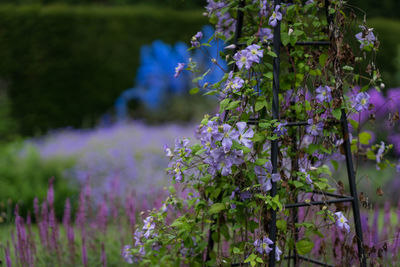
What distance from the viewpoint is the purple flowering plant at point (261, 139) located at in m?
1.93

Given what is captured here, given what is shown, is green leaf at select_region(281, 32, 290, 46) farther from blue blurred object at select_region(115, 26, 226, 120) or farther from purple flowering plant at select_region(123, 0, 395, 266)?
blue blurred object at select_region(115, 26, 226, 120)

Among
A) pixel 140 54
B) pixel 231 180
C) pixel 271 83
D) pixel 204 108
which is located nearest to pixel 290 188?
pixel 231 180

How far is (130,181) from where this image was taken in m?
5.10

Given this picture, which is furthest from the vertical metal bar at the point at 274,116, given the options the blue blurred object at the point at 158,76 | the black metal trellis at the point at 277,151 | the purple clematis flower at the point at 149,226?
the blue blurred object at the point at 158,76

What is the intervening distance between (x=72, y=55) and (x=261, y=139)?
705 centimetres

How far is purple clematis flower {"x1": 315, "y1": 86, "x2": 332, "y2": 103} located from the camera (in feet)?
6.81

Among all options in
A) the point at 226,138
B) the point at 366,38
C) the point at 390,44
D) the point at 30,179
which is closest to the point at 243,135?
the point at 226,138

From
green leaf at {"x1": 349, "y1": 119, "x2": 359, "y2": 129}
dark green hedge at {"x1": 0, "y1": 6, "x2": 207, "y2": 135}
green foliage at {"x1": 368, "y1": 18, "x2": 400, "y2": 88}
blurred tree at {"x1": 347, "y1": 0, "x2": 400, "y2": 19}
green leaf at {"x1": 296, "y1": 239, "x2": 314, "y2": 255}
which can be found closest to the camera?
green leaf at {"x1": 296, "y1": 239, "x2": 314, "y2": 255}

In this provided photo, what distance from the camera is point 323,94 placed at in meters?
2.08

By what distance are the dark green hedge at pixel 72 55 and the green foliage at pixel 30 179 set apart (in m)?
2.88

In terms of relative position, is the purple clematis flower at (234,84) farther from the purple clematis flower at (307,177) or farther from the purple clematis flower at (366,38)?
the purple clematis flower at (366,38)

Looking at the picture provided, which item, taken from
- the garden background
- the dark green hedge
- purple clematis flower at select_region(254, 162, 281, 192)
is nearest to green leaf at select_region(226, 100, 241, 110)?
purple clematis flower at select_region(254, 162, 281, 192)

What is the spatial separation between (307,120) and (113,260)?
58.6 inches

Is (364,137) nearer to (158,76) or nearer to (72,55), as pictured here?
(158,76)
